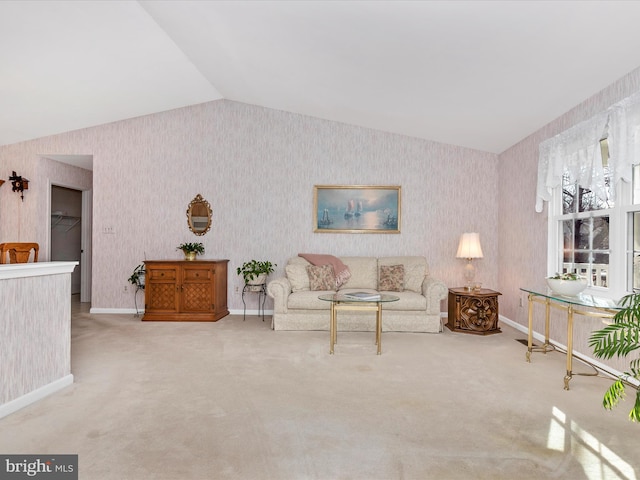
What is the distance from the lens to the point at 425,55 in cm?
326

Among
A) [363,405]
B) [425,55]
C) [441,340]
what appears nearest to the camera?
[363,405]

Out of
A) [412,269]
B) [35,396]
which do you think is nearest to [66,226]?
[35,396]

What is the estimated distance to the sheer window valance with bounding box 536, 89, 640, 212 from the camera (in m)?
2.89

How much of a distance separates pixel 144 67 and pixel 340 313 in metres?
3.66

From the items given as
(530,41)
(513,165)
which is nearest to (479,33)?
(530,41)

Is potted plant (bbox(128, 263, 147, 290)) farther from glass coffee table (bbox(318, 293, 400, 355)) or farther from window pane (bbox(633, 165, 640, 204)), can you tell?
window pane (bbox(633, 165, 640, 204))

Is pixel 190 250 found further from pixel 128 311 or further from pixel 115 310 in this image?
pixel 115 310

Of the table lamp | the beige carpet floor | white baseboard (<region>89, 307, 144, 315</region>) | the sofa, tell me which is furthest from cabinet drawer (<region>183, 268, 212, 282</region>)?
the table lamp

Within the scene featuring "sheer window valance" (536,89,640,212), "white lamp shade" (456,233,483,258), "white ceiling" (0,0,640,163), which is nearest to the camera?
"white ceiling" (0,0,640,163)

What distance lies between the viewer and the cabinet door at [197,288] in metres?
5.18

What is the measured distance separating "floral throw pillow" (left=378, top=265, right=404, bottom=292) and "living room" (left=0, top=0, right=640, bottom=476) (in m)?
0.56

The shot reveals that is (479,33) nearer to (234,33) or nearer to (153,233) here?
(234,33)

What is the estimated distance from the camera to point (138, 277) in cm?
557

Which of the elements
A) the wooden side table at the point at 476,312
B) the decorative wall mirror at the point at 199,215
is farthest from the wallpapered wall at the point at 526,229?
the decorative wall mirror at the point at 199,215
